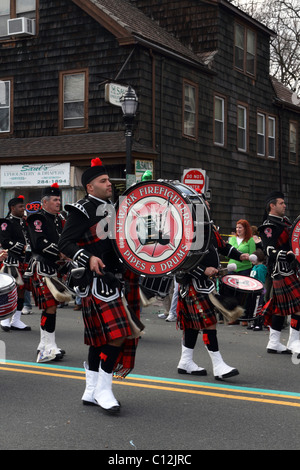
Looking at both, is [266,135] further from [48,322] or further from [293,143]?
[48,322]

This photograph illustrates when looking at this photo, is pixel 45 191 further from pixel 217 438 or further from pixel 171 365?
pixel 217 438

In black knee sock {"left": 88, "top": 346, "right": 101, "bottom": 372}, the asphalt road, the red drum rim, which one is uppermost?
the red drum rim

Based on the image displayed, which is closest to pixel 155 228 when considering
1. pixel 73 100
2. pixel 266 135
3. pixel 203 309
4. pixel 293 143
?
pixel 203 309

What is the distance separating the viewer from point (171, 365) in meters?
8.09

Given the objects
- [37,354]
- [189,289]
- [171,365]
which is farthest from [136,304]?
[37,354]

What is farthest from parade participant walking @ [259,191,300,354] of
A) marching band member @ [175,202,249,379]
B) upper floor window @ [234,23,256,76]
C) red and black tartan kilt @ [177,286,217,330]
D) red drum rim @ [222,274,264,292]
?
upper floor window @ [234,23,256,76]

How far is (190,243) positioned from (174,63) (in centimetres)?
1637

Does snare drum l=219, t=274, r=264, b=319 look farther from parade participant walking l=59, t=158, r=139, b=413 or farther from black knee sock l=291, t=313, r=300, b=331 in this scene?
parade participant walking l=59, t=158, r=139, b=413

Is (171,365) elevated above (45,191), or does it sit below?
below

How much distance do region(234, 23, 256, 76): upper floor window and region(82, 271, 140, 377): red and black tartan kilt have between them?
19.6 meters

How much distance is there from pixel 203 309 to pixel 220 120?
17.3 m

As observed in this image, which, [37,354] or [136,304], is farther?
[37,354]

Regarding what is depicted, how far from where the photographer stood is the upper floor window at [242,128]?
24.9 m

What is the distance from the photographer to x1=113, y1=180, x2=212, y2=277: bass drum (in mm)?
5754
